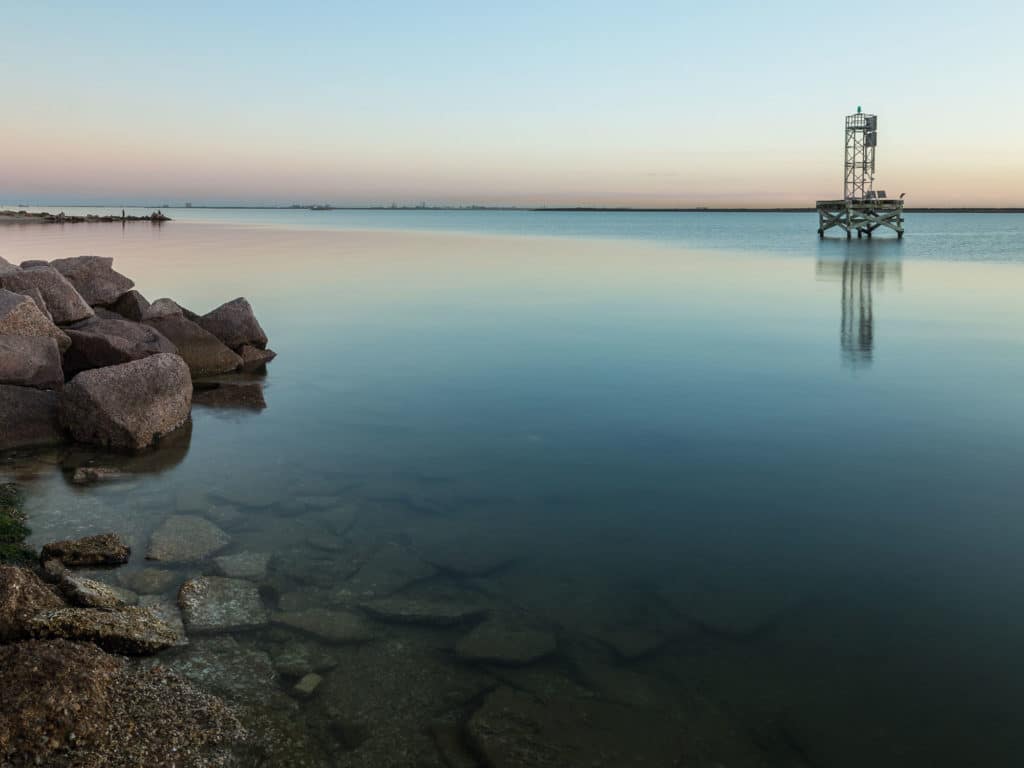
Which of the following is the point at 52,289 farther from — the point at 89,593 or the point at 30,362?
the point at 89,593

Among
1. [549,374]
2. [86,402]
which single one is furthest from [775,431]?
[86,402]

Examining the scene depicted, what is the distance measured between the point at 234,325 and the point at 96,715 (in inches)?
520

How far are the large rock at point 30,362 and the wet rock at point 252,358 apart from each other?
4.56m

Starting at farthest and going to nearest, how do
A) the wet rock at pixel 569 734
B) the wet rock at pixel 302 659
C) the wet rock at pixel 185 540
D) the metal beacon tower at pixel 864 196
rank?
the metal beacon tower at pixel 864 196 → the wet rock at pixel 185 540 → the wet rock at pixel 302 659 → the wet rock at pixel 569 734

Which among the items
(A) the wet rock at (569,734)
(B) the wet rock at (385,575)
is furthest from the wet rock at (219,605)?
(A) the wet rock at (569,734)

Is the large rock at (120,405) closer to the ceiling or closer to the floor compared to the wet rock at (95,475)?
closer to the ceiling

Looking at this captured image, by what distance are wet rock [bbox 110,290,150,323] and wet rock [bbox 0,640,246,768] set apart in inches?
525

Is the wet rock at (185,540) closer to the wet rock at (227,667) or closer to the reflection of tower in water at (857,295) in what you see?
the wet rock at (227,667)

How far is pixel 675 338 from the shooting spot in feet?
67.5

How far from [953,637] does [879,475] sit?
3877mm

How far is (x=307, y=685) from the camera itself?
17.9ft

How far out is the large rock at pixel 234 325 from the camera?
1695 cm

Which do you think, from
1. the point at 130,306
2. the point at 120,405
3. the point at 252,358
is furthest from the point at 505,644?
the point at 130,306

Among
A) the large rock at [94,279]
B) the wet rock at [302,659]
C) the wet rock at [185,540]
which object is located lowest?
the wet rock at [302,659]
